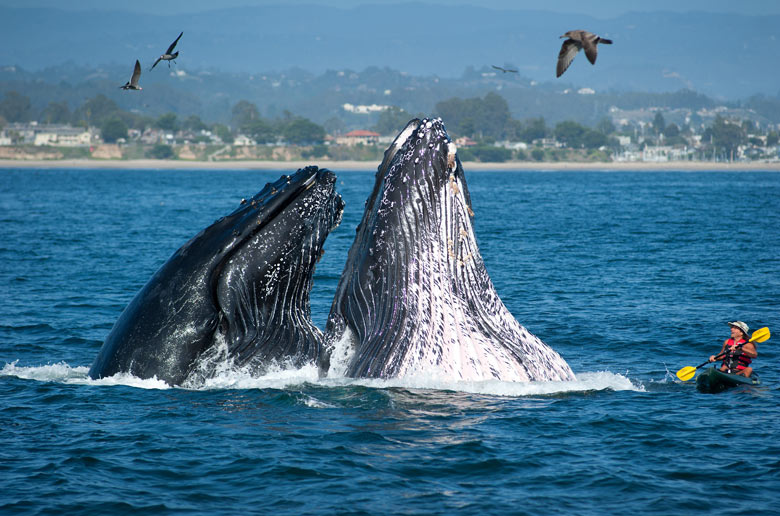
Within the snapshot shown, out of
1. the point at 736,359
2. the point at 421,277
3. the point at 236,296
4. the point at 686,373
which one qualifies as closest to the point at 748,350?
the point at 736,359

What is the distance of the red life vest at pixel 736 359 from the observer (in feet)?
37.3

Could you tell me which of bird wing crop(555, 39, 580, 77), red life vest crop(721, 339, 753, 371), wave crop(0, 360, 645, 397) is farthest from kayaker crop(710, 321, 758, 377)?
bird wing crop(555, 39, 580, 77)

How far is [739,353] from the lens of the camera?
1135 cm

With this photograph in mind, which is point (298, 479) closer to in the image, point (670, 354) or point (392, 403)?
point (392, 403)

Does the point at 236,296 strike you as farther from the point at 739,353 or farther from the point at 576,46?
the point at 739,353

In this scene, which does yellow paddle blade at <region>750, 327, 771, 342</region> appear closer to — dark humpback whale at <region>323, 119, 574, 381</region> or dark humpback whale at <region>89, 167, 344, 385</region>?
dark humpback whale at <region>323, 119, 574, 381</region>

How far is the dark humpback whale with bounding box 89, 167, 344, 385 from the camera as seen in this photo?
25.3ft

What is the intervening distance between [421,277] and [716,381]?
15.9 ft

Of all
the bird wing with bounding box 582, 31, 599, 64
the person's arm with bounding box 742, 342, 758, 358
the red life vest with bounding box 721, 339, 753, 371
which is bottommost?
the red life vest with bounding box 721, 339, 753, 371

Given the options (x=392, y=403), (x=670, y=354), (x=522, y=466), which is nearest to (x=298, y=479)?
(x=392, y=403)

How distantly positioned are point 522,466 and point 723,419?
Answer: 2.92 meters

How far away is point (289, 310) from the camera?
8.27 metres

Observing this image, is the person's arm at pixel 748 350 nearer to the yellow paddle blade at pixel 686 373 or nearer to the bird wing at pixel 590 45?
the yellow paddle blade at pixel 686 373

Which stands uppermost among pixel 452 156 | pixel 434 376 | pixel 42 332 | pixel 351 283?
pixel 452 156
